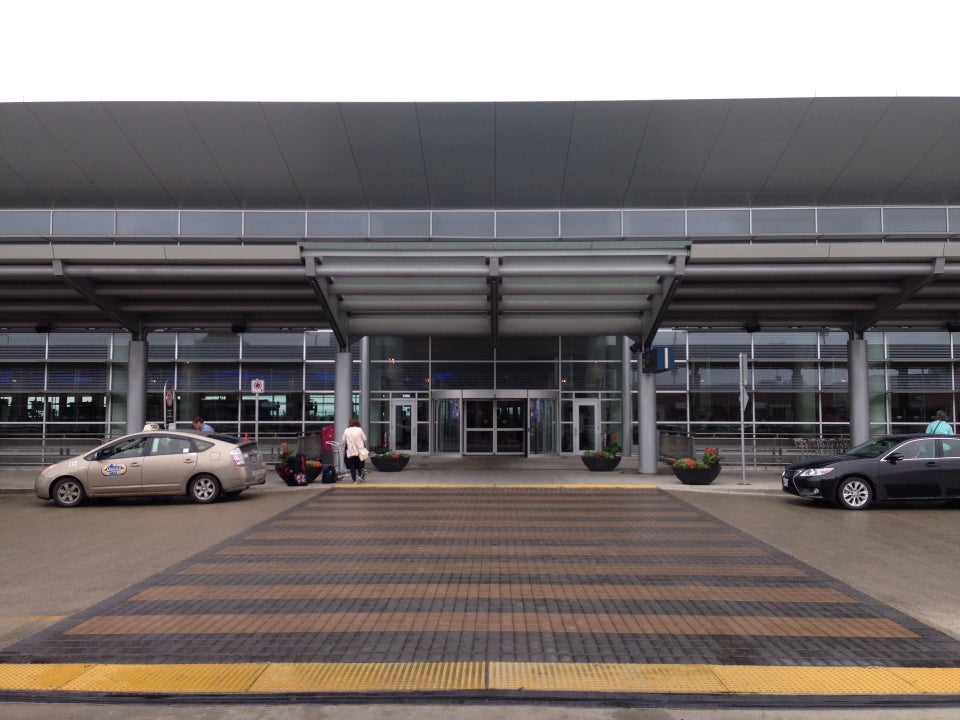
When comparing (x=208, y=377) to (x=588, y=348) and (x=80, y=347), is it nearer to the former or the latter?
(x=80, y=347)

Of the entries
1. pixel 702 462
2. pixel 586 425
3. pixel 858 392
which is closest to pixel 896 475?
pixel 702 462

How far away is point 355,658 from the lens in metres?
5.96

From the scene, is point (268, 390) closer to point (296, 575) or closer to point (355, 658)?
point (296, 575)

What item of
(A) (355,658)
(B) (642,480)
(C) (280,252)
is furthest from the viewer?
(B) (642,480)

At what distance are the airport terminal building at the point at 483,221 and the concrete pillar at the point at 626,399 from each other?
5548 mm

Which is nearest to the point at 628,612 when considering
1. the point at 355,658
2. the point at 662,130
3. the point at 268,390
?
the point at 355,658

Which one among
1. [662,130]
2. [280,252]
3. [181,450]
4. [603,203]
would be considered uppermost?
[662,130]

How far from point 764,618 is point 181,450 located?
11987 millimetres

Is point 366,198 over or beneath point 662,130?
beneath

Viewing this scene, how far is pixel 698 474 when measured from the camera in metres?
18.4

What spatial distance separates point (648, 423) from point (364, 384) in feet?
33.5

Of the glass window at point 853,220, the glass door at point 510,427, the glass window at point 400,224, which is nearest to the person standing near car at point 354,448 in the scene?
the glass window at point 400,224

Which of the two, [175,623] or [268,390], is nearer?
[175,623]

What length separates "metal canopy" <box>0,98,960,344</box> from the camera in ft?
58.3
